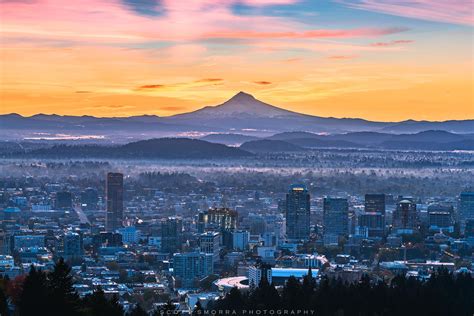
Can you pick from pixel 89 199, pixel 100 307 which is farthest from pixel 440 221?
pixel 100 307

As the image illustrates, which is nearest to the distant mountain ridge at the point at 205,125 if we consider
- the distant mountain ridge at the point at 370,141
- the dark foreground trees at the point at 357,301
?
the distant mountain ridge at the point at 370,141

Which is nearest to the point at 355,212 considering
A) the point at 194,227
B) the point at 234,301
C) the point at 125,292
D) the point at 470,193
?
the point at 470,193

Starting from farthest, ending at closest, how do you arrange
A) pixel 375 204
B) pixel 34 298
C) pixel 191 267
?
pixel 375 204 → pixel 191 267 → pixel 34 298

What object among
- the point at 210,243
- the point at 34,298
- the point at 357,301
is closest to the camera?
the point at 34,298

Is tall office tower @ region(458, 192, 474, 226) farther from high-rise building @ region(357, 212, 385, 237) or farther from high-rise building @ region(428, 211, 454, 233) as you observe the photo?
high-rise building @ region(357, 212, 385, 237)

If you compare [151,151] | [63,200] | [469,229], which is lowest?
[469,229]

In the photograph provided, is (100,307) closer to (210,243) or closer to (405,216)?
(210,243)

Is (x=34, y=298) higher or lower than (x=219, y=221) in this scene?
higher

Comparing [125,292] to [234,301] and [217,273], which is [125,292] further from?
[234,301]
